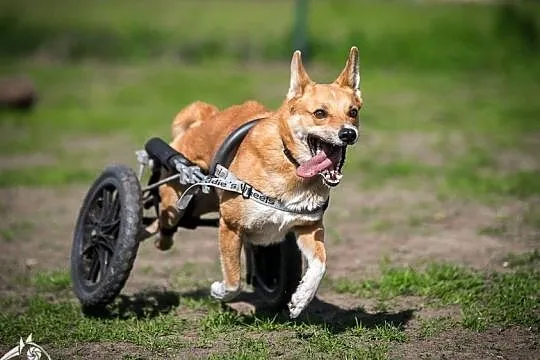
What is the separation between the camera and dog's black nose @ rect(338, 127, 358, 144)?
627 cm

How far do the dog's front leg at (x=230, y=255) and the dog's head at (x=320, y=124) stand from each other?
2.43ft

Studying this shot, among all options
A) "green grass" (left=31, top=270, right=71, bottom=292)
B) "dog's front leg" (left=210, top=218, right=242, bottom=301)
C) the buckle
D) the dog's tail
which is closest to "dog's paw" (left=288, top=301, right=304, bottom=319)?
"dog's front leg" (left=210, top=218, right=242, bottom=301)

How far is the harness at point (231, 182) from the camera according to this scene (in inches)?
265

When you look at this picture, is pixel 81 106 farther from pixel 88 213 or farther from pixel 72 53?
pixel 88 213

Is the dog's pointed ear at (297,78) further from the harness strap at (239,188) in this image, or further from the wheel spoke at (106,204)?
the wheel spoke at (106,204)

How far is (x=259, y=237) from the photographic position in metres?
7.02

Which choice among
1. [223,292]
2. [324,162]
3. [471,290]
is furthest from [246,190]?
[471,290]

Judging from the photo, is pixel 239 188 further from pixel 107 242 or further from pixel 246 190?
pixel 107 242

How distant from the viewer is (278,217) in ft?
22.1

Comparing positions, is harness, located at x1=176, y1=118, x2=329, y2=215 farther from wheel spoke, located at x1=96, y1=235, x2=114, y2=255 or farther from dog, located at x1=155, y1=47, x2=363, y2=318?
wheel spoke, located at x1=96, y1=235, x2=114, y2=255

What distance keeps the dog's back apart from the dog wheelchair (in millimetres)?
209

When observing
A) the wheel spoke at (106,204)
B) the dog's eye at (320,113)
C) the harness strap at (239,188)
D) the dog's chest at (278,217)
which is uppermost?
the dog's eye at (320,113)

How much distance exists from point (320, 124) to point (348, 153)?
964 cm
